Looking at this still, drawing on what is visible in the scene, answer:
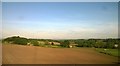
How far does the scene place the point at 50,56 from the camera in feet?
22.4

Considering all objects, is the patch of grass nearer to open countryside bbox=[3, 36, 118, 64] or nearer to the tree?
open countryside bbox=[3, 36, 118, 64]

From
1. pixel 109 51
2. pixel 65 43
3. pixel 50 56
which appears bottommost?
pixel 50 56

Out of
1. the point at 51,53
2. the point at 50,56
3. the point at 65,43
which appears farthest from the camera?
the point at 65,43

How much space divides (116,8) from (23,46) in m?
3.35

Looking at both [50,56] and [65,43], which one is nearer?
[50,56]

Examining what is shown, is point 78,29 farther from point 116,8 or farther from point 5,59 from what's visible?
point 5,59

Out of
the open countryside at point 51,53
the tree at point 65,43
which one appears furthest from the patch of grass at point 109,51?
the tree at point 65,43

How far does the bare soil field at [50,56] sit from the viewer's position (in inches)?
265

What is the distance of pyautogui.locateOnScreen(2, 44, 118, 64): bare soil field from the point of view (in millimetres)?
6730

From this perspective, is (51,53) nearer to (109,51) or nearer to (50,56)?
(50,56)

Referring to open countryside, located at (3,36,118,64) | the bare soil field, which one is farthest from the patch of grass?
the bare soil field

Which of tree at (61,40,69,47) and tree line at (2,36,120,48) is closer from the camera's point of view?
tree line at (2,36,120,48)

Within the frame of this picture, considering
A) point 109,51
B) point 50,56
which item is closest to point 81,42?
point 109,51

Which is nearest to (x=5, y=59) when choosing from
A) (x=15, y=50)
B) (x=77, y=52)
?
(x=15, y=50)
